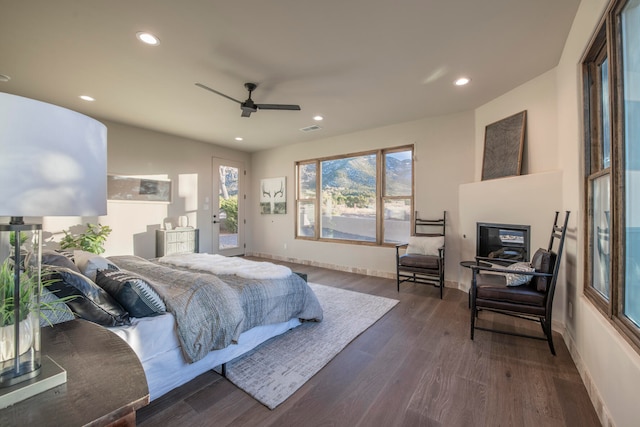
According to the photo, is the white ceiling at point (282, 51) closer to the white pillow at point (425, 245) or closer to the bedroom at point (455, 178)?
the bedroom at point (455, 178)

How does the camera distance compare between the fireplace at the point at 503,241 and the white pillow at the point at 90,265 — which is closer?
the white pillow at the point at 90,265

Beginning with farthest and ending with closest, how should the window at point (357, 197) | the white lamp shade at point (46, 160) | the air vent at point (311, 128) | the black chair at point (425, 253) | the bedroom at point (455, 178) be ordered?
the air vent at point (311, 128) → the window at point (357, 197) → the black chair at point (425, 253) → the bedroom at point (455, 178) → the white lamp shade at point (46, 160)

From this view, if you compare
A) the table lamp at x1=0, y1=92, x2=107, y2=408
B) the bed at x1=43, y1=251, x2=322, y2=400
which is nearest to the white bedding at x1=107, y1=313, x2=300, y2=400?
the bed at x1=43, y1=251, x2=322, y2=400

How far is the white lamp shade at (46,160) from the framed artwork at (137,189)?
4.65 metres

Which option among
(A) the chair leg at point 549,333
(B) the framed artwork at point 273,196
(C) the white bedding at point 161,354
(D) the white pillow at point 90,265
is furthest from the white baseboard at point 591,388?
(B) the framed artwork at point 273,196

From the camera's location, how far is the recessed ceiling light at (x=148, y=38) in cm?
237

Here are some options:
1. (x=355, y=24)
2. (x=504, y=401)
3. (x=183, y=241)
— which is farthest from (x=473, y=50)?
(x=183, y=241)

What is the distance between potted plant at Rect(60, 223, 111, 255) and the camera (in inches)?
154

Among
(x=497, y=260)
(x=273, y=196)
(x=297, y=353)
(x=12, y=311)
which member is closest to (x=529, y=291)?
(x=497, y=260)

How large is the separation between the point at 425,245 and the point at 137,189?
5.00m

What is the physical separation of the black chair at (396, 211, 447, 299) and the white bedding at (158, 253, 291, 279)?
1.97 m

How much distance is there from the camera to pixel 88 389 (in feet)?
2.45

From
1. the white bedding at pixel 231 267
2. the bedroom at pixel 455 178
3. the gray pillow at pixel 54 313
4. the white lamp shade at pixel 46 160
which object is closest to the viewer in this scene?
the white lamp shade at pixel 46 160

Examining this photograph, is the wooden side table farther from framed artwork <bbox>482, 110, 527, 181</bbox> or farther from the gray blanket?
framed artwork <bbox>482, 110, 527, 181</bbox>
